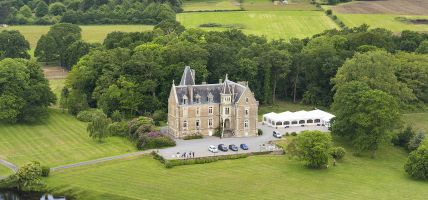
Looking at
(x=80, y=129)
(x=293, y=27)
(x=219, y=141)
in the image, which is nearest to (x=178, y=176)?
(x=219, y=141)

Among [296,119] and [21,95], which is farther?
[296,119]

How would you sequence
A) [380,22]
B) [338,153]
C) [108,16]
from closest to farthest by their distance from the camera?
[338,153] < [380,22] < [108,16]

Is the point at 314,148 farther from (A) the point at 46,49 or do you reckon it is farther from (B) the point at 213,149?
(A) the point at 46,49

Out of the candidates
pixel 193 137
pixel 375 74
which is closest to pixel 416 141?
pixel 375 74

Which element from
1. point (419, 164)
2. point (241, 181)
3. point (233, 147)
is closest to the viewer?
point (241, 181)

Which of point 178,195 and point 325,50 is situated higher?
point 325,50

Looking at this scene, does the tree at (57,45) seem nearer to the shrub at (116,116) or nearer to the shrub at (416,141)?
the shrub at (116,116)

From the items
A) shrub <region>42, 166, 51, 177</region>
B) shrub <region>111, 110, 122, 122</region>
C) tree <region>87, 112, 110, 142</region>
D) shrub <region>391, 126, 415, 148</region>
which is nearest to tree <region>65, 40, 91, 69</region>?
shrub <region>111, 110, 122, 122</region>

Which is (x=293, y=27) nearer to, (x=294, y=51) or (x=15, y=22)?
(x=294, y=51)
